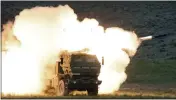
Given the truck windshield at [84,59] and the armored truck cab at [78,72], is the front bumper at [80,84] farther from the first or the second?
the truck windshield at [84,59]

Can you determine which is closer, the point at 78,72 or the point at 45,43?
the point at 78,72

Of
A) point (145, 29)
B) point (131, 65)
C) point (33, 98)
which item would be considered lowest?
point (33, 98)

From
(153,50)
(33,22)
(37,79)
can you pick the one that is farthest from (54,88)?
(153,50)

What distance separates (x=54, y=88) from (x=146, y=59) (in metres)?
2.54

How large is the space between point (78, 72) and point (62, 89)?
2.16 ft

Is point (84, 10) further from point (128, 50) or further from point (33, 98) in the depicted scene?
point (33, 98)

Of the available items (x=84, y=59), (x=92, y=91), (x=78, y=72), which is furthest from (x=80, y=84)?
(x=84, y=59)

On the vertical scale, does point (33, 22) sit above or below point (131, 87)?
above

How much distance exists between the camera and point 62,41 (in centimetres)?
1301

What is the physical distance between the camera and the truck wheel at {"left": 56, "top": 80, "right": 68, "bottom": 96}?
41.8ft

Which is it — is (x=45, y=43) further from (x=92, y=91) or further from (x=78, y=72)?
(x=92, y=91)

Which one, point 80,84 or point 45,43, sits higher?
point 45,43

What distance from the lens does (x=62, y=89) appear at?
12.9 meters

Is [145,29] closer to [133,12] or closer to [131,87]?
A: [133,12]
